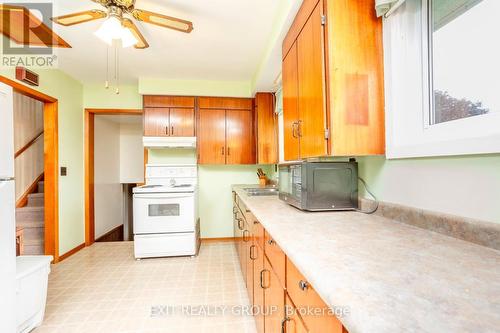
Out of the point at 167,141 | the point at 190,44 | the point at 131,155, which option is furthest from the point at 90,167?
the point at 190,44

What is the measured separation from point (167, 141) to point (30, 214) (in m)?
2.04

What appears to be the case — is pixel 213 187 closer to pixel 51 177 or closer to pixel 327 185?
pixel 51 177

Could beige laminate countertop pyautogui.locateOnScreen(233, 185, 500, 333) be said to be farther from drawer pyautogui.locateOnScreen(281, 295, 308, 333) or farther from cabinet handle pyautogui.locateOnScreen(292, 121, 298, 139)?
cabinet handle pyautogui.locateOnScreen(292, 121, 298, 139)

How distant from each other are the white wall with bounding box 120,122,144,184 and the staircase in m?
1.84

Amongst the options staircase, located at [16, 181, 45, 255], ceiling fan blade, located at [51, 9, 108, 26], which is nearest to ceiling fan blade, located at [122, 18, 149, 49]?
ceiling fan blade, located at [51, 9, 108, 26]

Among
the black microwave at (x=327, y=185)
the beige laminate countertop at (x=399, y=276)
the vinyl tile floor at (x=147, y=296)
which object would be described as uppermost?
the black microwave at (x=327, y=185)

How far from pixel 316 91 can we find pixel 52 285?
9.45 ft

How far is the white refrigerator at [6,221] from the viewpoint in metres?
1.23

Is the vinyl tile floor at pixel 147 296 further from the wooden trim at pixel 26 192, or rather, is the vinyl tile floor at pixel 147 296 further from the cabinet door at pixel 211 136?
the cabinet door at pixel 211 136

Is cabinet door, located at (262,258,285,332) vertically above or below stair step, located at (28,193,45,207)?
below

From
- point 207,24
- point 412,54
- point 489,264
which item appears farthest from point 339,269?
point 207,24

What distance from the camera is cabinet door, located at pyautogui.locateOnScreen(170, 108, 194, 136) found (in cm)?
313

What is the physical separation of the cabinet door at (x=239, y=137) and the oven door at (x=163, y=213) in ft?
2.78

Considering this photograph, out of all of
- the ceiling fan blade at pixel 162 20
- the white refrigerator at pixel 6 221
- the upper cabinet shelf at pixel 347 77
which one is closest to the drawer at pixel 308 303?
the upper cabinet shelf at pixel 347 77
